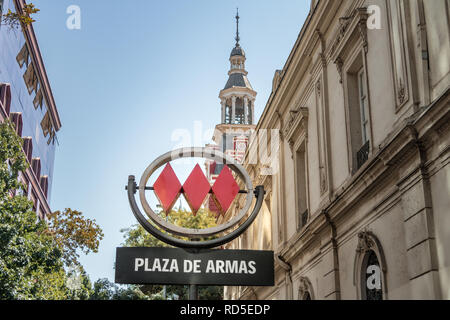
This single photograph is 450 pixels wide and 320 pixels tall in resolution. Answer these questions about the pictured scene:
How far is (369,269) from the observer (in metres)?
13.3

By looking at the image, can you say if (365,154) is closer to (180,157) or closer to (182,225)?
(180,157)

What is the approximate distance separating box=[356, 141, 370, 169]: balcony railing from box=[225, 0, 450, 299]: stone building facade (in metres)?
0.02

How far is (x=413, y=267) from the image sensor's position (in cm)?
1048

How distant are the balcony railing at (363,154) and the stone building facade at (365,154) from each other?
2 cm

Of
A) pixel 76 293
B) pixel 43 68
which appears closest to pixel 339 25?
pixel 76 293

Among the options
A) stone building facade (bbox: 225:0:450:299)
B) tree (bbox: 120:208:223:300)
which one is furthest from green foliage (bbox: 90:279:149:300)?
stone building facade (bbox: 225:0:450:299)

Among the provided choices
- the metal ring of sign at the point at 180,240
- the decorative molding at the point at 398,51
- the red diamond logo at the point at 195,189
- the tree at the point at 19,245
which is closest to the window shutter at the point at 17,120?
the tree at the point at 19,245

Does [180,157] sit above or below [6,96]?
below

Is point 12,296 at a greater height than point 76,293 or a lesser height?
lesser

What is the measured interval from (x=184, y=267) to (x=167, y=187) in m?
1.07

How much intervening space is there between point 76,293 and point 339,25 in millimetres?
25832

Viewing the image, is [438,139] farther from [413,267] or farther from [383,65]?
[383,65]

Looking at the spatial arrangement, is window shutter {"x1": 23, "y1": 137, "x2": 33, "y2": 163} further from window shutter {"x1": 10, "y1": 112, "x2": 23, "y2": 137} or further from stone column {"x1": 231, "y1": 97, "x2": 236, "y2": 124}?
stone column {"x1": 231, "y1": 97, "x2": 236, "y2": 124}

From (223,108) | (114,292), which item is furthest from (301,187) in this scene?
(223,108)
